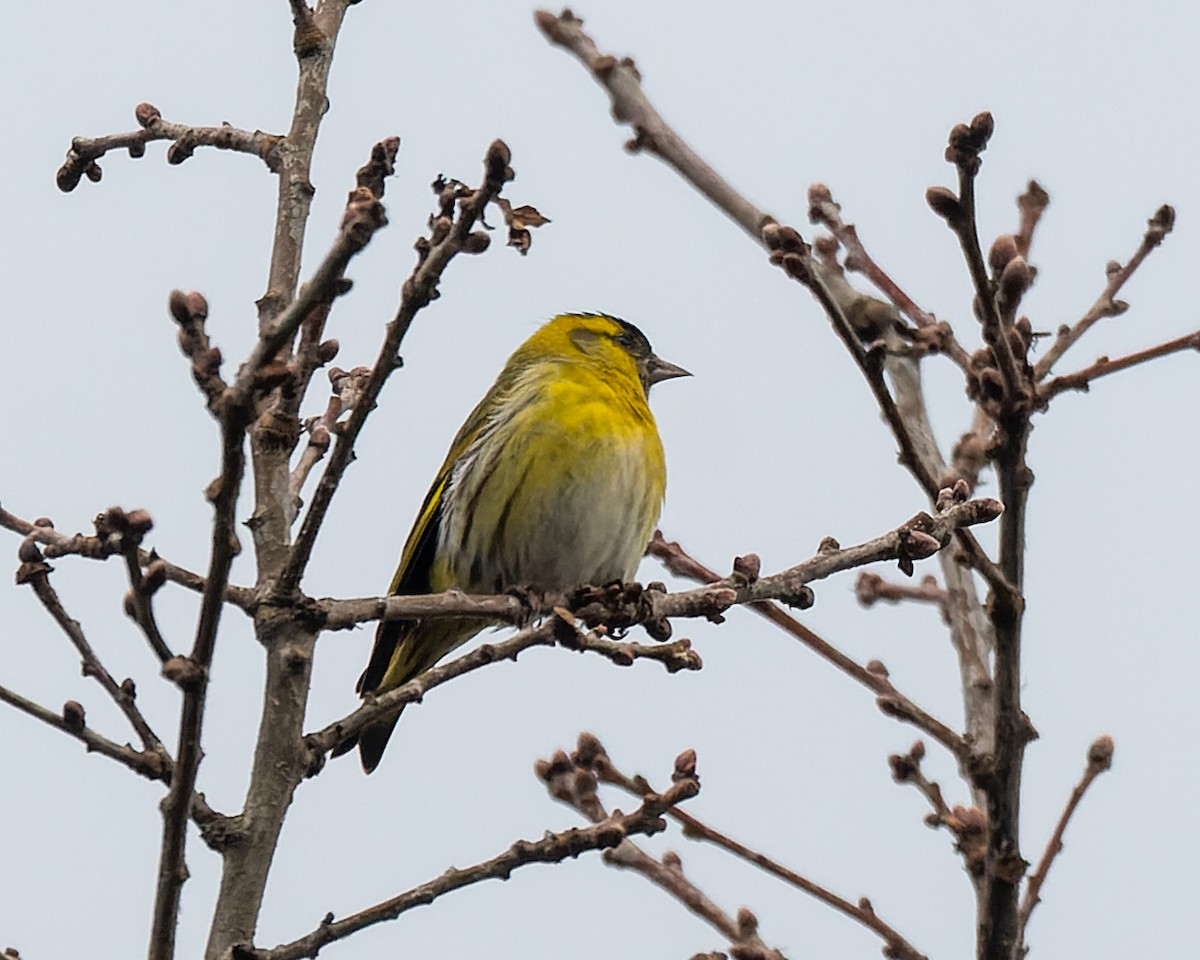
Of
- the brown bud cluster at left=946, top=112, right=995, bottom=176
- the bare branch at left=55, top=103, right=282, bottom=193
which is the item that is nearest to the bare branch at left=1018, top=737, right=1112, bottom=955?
the brown bud cluster at left=946, top=112, right=995, bottom=176

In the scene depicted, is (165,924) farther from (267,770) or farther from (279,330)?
(279,330)

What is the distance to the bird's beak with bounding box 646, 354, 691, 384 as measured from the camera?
6.31 meters

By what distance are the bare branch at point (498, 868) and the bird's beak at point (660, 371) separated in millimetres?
3306

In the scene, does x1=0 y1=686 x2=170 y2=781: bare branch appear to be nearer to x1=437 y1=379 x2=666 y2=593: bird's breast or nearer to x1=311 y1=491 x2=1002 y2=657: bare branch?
x1=311 y1=491 x2=1002 y2=657: bare branch

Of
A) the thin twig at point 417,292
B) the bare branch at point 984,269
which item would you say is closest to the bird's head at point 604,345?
the bare branch at point 984,269

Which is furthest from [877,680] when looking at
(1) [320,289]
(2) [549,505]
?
(1) [320,289]

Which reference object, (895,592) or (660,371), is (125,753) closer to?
(895,592)

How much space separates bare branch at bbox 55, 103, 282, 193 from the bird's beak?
2907mm

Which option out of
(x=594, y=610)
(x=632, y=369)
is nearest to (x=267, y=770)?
(x=594, y=610)

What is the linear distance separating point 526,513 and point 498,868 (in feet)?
7.80

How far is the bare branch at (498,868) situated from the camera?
104 inches

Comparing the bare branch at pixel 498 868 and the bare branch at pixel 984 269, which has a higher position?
the bare branch at pixel 984 269

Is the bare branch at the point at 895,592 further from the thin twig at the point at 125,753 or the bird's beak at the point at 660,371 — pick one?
the thin twig at the point at 125,753

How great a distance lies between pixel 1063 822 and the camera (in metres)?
3.62
